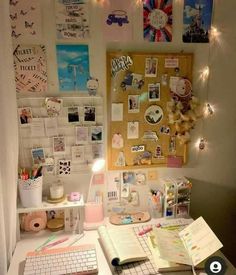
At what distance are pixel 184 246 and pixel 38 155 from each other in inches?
A: 31.8

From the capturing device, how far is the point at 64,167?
4.88 ft

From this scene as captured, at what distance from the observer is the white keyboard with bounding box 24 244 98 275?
114cm

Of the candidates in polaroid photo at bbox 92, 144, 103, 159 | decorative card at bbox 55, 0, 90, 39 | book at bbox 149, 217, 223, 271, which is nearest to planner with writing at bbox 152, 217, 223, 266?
book at bbox 149, 217, 223, 271

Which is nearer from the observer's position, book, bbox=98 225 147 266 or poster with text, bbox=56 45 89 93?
book, bbox=98 225 147 266

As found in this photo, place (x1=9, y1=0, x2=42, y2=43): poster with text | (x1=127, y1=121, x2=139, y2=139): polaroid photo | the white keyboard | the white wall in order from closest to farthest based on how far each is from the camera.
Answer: the white keyboard, (x1=9, y1=0, x2=42, y2=43): poster with text, the white wall, (x1=127, y1=121, x2=139, y2=139): polaroid photo

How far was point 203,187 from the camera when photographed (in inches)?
66.3

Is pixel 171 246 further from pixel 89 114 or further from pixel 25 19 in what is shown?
pixel 25 19

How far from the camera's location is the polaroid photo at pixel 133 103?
4.83 ft

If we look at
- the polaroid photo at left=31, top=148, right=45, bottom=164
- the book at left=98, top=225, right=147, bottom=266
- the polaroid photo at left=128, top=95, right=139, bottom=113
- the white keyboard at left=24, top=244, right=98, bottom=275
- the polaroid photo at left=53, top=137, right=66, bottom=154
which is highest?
the polaroid photo at left=128, top=95, right=139, bottom=113

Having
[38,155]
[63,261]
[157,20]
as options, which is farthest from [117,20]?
[63,261]

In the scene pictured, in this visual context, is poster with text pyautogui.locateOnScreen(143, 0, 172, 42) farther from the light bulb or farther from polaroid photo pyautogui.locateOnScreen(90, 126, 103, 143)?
polaroid photo pyautogui.locateOnScreen(90, 126, 103, 143)

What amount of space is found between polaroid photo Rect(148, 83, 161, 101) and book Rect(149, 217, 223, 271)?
2.08 ft

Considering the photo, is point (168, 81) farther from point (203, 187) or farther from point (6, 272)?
point (6, 272)

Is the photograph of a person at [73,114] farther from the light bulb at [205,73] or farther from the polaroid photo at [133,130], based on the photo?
the light bulb at [205,73]
